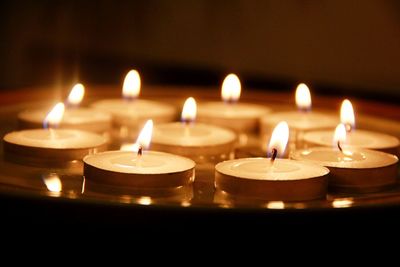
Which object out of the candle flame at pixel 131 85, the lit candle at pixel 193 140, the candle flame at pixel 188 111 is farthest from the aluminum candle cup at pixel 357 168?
the candle flame at pixel 131 85

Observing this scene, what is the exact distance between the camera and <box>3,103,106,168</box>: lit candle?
1.07 m

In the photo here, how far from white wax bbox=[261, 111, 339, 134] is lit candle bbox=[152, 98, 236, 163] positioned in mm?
138

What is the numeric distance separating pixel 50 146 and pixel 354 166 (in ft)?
1.42

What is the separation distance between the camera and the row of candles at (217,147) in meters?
0.91

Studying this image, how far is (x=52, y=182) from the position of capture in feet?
3.16

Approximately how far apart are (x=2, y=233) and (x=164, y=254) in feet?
0.59

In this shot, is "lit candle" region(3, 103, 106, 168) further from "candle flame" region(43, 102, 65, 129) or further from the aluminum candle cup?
the aluminum candle cup

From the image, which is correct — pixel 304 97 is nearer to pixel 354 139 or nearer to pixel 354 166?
pixel 354 139

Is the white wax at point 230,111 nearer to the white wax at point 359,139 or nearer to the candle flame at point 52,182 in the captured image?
the white wax at point 359,139

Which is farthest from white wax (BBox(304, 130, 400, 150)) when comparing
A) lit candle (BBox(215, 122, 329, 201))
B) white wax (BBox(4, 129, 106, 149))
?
white wax (BBox(4, 129, 106, 149))
